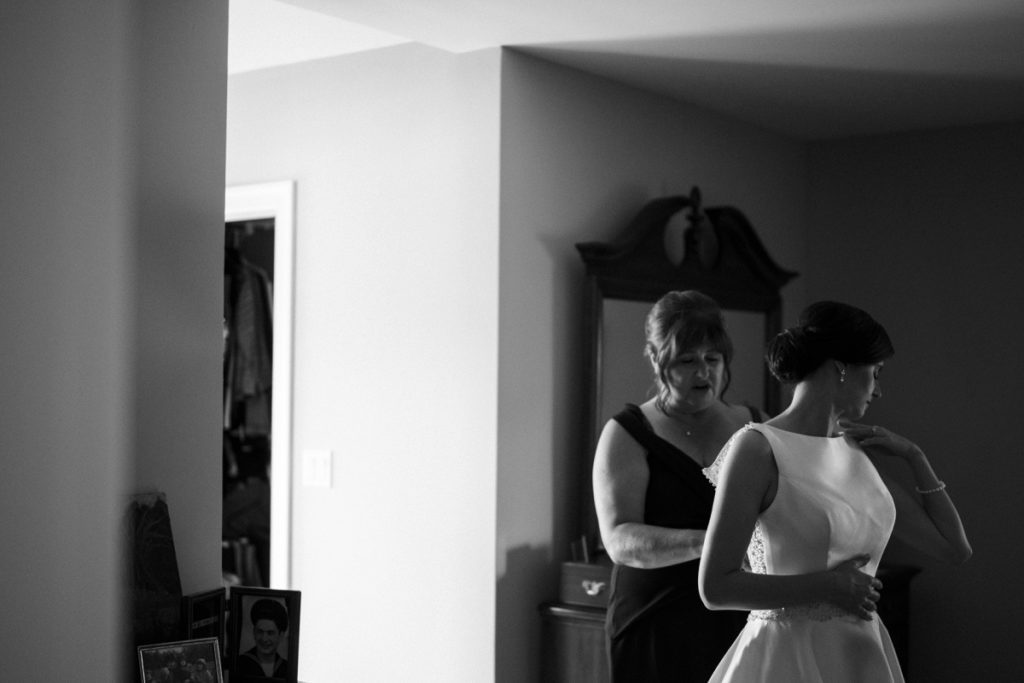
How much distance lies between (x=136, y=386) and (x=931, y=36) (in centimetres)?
230

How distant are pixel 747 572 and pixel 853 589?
0.17m

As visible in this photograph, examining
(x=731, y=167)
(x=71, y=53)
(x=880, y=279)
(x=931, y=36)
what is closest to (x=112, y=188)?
(x=71, y=53)

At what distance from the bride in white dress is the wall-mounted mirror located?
1662mm

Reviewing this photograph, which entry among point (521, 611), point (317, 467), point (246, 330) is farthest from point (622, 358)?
point (246, 330)

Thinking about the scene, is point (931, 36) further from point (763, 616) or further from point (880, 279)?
point (763, 616)

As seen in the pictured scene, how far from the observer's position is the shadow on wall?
3.51 m

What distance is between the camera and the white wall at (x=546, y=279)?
3.54m

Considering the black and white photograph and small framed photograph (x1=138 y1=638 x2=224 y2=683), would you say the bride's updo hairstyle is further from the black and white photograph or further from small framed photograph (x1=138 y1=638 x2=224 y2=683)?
small framed photograph (x1=138 y1=638 x2=224 y2=683)

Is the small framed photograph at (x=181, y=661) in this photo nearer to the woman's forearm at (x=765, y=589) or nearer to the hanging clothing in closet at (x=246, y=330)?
the woman's forearm at (x=765, y=589)

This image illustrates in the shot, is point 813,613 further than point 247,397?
No

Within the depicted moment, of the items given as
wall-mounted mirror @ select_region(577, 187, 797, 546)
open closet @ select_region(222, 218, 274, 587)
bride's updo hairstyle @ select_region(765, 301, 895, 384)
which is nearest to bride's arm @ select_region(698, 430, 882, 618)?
bride's updo hairstyle @ select_region(765, 301, 895, 384)

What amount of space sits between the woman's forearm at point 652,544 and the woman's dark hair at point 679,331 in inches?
12.5

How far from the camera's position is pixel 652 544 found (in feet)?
8.69

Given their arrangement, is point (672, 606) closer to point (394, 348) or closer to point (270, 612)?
point (270, 612)
